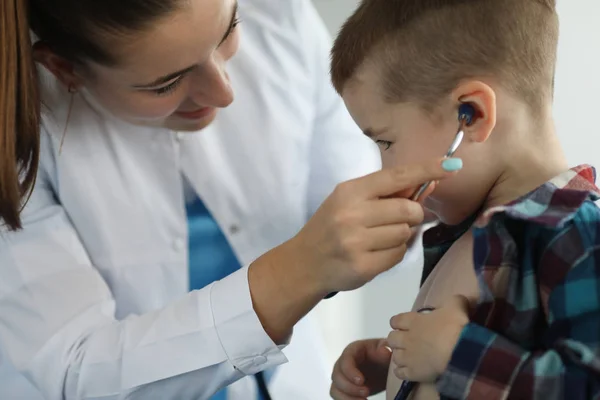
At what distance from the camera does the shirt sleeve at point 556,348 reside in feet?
1.90

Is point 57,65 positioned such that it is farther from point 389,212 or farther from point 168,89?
point 389,212

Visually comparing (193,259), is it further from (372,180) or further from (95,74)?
(372,180)

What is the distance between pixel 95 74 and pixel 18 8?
13 cm

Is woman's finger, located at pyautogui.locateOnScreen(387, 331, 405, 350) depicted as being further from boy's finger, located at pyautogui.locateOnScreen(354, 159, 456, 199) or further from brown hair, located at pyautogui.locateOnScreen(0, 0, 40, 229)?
brown hair, located at pyautogui.locateOnScreen(0, 0, 40, 229)

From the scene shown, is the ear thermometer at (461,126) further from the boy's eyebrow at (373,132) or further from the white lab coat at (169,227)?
the white lab coat at (169,227)

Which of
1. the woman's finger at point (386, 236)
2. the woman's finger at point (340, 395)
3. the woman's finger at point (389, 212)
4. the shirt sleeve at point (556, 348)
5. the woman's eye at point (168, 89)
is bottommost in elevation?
the woman's finger at point (340, 395)

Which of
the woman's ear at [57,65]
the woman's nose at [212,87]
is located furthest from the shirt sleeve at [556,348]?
the woman's ear at [57,65]

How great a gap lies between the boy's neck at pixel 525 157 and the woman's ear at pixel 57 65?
48 centimetres

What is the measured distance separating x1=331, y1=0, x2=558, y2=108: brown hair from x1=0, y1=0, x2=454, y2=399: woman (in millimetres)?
113

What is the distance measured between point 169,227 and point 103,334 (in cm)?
18

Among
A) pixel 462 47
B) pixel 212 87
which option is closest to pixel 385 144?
pixel 462 47

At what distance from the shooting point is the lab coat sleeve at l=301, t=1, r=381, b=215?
41.6 inches

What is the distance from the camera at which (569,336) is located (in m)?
0.60

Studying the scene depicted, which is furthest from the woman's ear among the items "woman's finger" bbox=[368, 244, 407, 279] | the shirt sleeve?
the shirt sleeve
